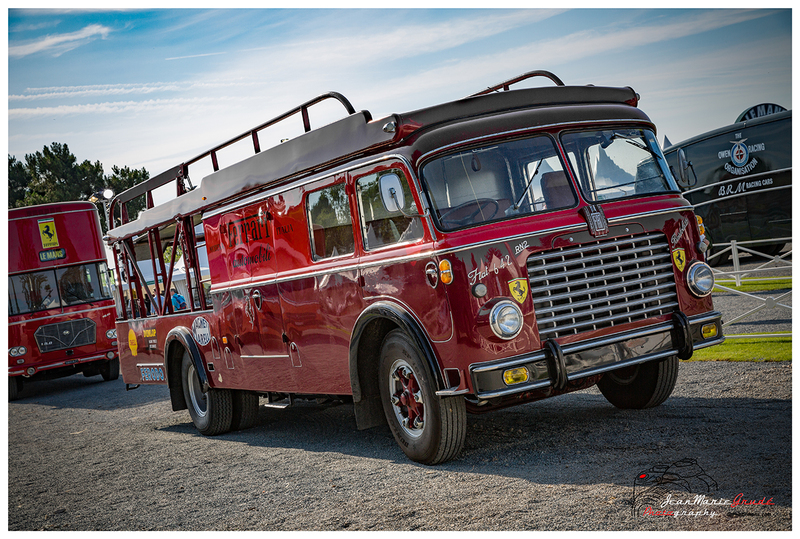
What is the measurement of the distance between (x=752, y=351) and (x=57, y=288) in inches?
545

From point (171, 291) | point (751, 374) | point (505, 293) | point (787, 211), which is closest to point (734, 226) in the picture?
point (787, 211)

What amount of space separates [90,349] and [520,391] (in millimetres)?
13831

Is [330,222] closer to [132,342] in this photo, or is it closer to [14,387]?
[132,342]

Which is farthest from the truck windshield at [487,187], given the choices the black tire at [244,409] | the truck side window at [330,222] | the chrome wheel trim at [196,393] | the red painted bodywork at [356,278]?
the chrome wheel trim at [196,393]

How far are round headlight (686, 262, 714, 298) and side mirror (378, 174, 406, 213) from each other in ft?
7.50

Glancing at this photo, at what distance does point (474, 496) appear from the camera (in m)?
4.95

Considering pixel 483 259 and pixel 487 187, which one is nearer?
pixel 483 259

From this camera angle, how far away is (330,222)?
660cm

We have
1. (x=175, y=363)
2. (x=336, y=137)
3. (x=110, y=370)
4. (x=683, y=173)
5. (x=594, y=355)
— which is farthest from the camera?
(x=110, y=370)

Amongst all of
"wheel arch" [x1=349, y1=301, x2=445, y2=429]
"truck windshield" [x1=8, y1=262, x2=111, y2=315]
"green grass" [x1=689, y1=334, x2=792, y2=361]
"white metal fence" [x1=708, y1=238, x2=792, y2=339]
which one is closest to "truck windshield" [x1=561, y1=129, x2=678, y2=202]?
"wheel arch" [x1=349, y1=301, x2=445, y2=429]

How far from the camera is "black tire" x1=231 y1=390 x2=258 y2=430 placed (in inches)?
352

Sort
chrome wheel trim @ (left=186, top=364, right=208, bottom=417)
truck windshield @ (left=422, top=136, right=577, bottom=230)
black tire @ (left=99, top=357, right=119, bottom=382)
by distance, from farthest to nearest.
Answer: black tire @ (left=99, top=357, right=119, bottom=382) < chrome wheel trim @ (left=186, top=364, right=208, bottom=417) < truck windshield @ (left=422, top=136, right=577, bottom=230)

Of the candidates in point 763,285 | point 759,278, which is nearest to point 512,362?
point 759,278

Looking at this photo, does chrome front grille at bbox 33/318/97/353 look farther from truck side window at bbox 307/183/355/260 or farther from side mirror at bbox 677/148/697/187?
side mirror at bbox 677/148/697/187
